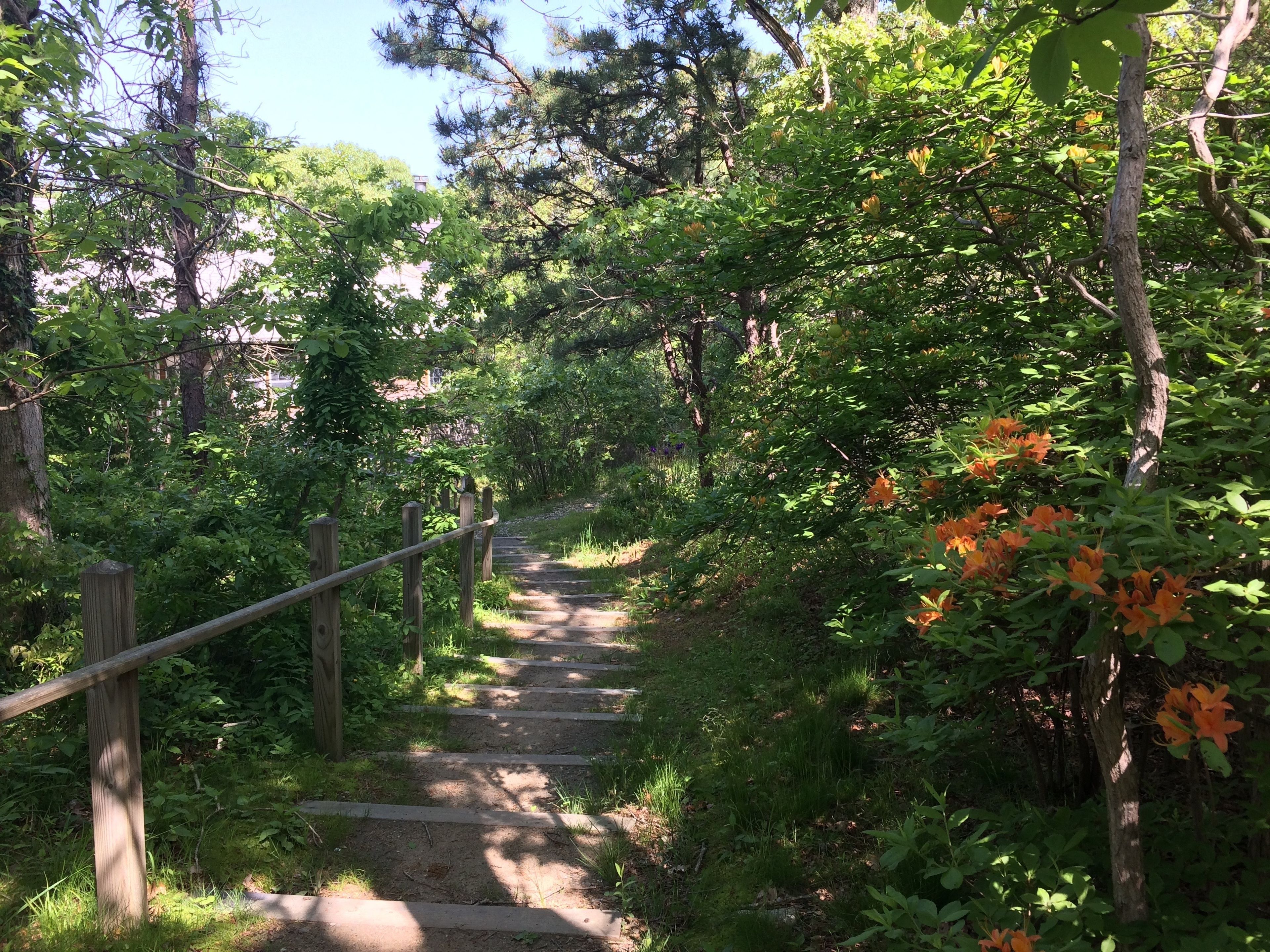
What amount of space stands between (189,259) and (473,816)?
764cm

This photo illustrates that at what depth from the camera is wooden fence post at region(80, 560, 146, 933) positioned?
7.63 ft

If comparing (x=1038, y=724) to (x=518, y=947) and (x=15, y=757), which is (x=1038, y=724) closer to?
(x=518, y=947)

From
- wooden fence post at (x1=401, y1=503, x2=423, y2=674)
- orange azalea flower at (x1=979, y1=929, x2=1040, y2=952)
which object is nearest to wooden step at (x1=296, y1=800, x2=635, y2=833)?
wooden fence post at (x1=401, y1=503, x2=423, y2=674)

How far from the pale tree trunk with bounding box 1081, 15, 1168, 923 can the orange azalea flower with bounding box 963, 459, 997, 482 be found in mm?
299

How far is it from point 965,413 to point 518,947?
2.36 m

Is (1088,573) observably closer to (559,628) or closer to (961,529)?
(961,529)

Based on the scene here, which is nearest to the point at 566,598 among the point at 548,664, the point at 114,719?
the point at 548,664

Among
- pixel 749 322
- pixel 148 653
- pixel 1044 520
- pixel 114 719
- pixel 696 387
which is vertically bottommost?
pixel 114 719

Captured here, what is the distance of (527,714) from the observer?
15.0 ft

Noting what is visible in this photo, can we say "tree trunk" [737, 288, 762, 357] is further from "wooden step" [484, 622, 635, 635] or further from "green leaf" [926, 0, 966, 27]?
"green leaf" [926, 0, 966, 27]

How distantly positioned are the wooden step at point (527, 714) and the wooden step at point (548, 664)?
85 cm

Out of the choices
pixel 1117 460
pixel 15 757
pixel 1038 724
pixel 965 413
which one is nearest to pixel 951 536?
pixel 1117 460

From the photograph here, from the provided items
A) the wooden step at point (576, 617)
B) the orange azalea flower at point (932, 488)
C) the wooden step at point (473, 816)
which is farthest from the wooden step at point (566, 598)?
the orange azalea flower at point (932, 488)

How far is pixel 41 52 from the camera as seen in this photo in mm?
3748
